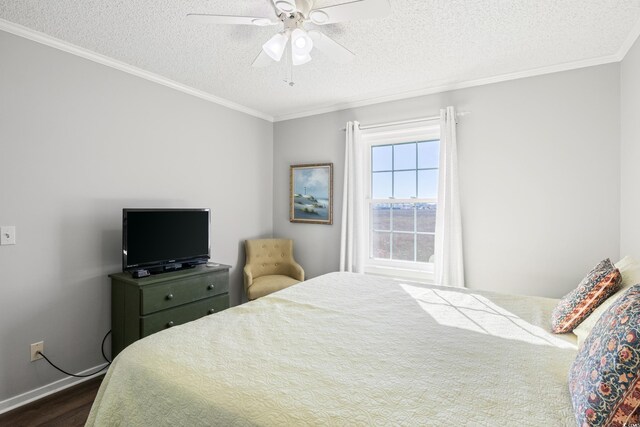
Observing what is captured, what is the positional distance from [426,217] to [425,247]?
0.32 metres

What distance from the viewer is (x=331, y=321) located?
1760 mm

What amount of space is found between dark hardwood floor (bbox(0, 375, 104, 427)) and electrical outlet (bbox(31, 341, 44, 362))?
295 mm

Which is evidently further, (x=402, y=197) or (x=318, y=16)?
(x=402, y=197)

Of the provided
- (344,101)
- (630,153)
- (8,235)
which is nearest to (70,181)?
(8,235)

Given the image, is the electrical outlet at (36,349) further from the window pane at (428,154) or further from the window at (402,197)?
the window pane at (428,154)

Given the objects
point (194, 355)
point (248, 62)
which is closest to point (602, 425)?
point (194, 355)

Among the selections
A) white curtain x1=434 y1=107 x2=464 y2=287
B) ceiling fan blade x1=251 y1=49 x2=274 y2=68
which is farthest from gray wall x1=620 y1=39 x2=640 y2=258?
ceiling fan blade x1=251 y1=49 x2=274 y2=68

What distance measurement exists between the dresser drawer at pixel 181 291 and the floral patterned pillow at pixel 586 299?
255 centimetres

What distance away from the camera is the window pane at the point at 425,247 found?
336cm

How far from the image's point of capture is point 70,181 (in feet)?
7.93

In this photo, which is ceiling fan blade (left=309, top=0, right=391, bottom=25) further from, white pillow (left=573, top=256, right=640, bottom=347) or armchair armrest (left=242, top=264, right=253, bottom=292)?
armchair armrest (left=242, top=264, right=253, bottom=292)

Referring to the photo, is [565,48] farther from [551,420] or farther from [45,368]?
[45,368]

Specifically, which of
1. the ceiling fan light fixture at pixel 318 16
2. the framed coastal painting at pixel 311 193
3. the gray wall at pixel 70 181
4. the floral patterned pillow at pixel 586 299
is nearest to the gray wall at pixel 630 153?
the floral patterned pillow at pixel 586 299

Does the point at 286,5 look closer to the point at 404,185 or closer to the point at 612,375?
the point at 612,375
